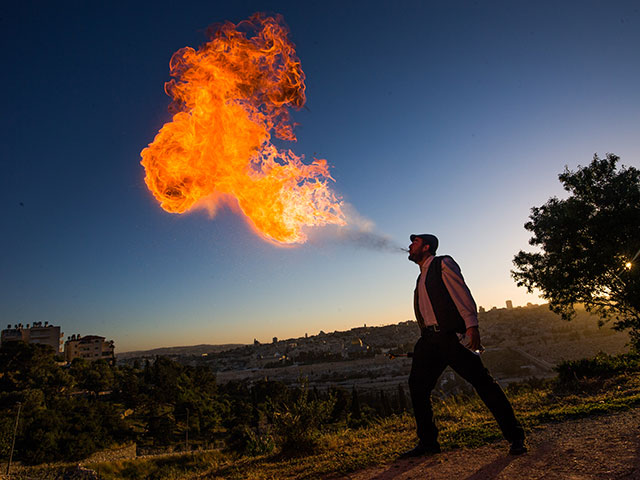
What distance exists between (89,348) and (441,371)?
136m

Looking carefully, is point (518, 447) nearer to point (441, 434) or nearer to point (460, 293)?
point (441, 434)

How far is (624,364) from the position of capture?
993 centimetres

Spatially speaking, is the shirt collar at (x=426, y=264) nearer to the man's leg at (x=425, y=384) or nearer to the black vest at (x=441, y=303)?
the black vest at (x=441, y=303)

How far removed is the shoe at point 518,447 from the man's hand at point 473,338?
98 centimetres

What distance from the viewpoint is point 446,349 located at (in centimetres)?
402

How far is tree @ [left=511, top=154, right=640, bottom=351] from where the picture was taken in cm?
1521

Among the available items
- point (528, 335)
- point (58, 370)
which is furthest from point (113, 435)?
point (528, 335)

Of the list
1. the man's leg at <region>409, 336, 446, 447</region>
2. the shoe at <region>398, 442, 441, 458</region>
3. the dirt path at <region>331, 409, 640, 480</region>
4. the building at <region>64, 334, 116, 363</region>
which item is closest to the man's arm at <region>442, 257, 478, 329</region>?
the man's leg at <region>409, 336, 446, 447</region>

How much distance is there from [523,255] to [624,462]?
16.7 m

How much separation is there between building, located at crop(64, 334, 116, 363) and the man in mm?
130420

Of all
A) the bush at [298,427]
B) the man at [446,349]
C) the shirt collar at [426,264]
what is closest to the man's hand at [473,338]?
the man at [446,349]

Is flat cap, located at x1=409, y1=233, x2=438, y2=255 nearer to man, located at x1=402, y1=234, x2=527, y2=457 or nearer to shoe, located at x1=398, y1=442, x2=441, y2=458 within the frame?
man, located at x1=402, y1=234, x2=527, y2=457

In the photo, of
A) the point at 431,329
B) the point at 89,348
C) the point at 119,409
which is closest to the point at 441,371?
the point at 431,329

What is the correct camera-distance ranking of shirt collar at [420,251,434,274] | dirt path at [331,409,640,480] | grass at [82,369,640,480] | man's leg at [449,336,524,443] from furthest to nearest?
shirt collar at [420,251,434,274]
grass at [82,369,640,480]
man's leg at [449,336,524,443]
dirt path at [331,409,640,480]
